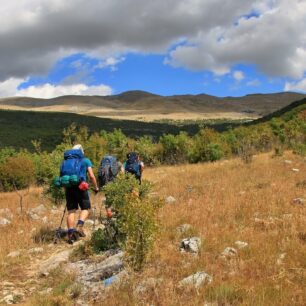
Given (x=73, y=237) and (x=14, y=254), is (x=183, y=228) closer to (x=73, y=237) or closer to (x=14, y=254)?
(x=73, y=237)

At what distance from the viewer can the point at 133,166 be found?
1277 cm

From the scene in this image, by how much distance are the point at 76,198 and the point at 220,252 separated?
154 inches

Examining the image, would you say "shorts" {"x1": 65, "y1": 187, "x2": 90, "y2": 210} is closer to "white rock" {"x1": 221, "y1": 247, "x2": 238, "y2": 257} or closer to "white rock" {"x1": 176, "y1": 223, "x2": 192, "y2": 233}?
"white rock" {"x1": 176, "y1": 223, "x2": 192, "y2": 233}

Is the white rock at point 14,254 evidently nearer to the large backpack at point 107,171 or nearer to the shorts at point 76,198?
the shorts at point 76,198

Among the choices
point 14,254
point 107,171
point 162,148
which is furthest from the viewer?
point 162,148

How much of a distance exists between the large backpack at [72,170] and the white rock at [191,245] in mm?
2970

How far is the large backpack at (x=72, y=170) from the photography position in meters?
9.62

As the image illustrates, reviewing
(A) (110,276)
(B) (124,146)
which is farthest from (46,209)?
(B) (124,146)

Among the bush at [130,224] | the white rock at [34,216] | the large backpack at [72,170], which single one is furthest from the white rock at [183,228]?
the white rock at [34,216]

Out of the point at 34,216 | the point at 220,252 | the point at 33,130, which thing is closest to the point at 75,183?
the point at 220,252

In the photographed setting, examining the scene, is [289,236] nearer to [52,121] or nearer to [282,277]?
[282,277]

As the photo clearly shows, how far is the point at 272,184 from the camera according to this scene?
1409 centimetres

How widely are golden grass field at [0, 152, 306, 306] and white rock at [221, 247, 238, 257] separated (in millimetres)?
127

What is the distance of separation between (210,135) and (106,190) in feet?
106
